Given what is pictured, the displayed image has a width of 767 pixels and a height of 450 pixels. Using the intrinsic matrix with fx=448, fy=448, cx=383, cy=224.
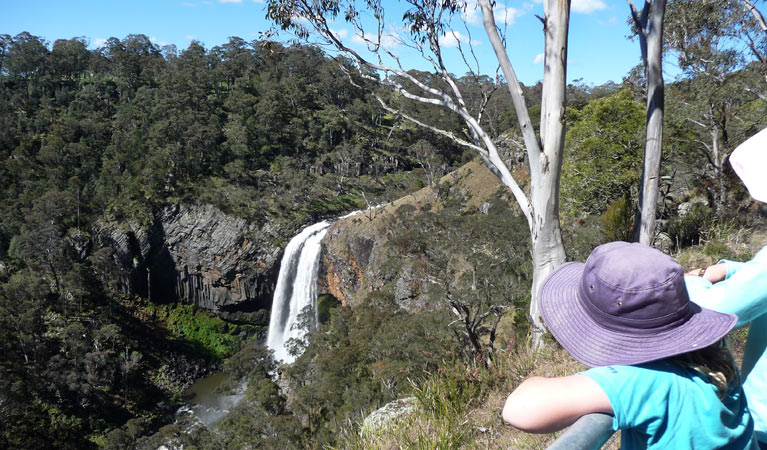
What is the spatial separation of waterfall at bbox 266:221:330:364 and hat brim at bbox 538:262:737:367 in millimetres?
26841

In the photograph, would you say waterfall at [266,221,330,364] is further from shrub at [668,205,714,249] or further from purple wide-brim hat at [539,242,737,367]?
purple wide-brim hat at [539,242,737,367]

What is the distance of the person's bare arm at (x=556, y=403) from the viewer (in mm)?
939

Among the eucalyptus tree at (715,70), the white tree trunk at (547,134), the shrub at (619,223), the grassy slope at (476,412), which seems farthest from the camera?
the eucalyptus tree at (715,70)

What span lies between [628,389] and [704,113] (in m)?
13.2

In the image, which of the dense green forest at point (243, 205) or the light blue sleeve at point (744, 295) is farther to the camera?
the dense green forest at point (243, 205)

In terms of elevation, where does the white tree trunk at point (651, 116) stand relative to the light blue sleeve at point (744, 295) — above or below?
above

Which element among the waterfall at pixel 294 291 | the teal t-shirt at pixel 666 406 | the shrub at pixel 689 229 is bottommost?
the waterfall at pixel 294 291

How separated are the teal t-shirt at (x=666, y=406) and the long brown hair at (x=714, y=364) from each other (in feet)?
0.05

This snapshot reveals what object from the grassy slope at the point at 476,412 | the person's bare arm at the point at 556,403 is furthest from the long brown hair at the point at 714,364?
the grassy slope at the point at 476,412

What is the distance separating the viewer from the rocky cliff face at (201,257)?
94.9 feet

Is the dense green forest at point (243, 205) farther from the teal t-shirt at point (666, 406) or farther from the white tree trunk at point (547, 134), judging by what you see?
the teal t-shirt at point (666, 406)

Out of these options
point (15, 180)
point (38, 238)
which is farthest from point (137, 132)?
point (38, 238)

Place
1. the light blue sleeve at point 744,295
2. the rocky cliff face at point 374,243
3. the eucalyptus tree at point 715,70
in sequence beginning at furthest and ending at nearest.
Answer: the rocky cliff face at point 374,243 < the eucalyptus tree at point 715,70 < the light blue sleeve at point 744,295

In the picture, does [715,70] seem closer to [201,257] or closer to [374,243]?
[374,243]
